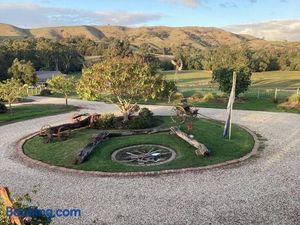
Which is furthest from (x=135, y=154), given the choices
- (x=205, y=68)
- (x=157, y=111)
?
(x=205, y=68)

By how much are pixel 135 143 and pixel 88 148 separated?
2.45 m

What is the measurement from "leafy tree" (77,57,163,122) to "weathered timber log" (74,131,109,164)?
395cm

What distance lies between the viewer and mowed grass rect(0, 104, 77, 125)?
23436mm

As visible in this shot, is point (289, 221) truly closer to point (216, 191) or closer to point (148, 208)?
point (216, 191)

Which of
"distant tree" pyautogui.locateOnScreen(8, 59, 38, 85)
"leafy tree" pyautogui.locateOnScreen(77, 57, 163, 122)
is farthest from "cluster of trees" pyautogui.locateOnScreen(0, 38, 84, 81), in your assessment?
"leafy tree" pyautogui.locateOnScreen(77, 57, 163, 122)

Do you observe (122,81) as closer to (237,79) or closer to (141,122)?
(141,122)

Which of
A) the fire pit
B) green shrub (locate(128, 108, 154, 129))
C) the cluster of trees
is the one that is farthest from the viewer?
the cluster of trees

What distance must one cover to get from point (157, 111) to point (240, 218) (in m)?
18.4

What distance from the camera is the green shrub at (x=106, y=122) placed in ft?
62.8

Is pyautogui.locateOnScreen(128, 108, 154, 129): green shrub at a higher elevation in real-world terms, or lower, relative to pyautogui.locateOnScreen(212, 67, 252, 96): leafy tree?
lower

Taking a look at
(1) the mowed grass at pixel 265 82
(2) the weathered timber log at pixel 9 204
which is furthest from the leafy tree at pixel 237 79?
(2) the weathered timber log at pixel 9 204

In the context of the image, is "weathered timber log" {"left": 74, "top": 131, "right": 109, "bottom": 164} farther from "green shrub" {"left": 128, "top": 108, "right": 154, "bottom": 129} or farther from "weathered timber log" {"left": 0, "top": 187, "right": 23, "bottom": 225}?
"weathered timber log" {"left": 0, "top": 187, "right": 23, "bottom": 225}

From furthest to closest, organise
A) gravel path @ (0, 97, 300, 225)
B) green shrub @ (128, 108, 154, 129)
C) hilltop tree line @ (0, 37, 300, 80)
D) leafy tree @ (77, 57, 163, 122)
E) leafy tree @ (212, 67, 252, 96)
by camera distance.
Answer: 1. hilltop tree line @ (0, 37, 300, 80)
2. leafy tree @ (212, 67, 252, 96)
3. leafy tree @ (77, 57, 163, 122)
4. green shrub @ (128, 108, 154, 129)
5. gravel path @ (0, 97, 300, 225)

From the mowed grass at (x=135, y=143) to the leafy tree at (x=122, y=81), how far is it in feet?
8.57
